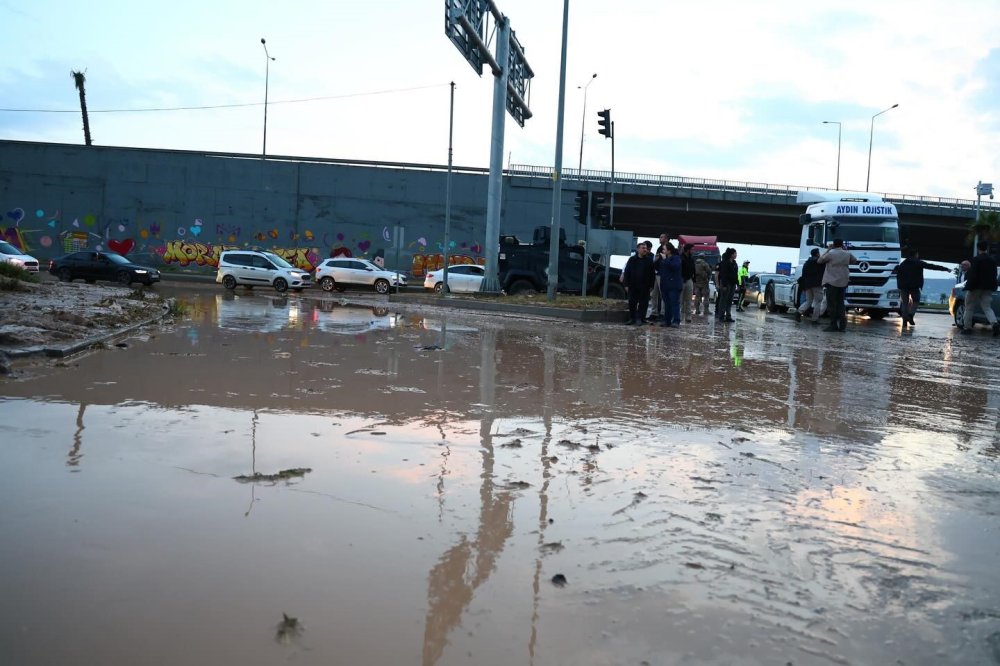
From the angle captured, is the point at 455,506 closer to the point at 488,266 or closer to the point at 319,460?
the point at 319,460

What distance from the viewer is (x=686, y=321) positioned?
63.8 feet

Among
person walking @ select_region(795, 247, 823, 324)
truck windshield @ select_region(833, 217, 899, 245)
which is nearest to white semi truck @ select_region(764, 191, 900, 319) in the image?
truck windshield @ select_region(833, 217, 899, 245)

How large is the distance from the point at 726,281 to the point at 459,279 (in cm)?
1629

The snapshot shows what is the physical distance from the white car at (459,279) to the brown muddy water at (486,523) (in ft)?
85.6

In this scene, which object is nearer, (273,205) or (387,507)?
(387,507)

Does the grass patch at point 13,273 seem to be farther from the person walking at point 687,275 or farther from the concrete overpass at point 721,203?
the concrete overpass at point 721,203

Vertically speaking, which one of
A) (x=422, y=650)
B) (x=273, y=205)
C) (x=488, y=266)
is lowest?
(x=422, y=650)

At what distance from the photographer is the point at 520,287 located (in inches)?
1122

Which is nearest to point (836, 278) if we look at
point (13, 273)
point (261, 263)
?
point (13, 273)

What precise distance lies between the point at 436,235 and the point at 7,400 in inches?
1726

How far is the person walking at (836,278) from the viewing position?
17.0 m

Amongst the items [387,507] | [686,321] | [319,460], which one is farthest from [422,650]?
[686,321]

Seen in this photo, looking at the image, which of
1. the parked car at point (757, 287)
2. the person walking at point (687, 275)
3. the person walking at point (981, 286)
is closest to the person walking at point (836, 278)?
the person walking at point (981, 286)

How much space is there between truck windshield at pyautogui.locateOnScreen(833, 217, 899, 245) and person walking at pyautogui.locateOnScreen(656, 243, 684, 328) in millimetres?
8002
